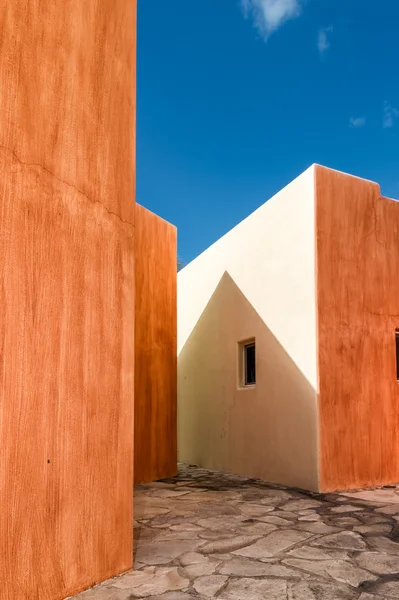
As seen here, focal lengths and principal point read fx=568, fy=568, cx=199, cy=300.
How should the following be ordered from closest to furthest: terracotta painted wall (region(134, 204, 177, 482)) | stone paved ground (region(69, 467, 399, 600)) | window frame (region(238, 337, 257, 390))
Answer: stone paved ground (region(69, 467, 399, 600)) → terracotta painted wall (region(134, 204, 177, 482)) → window frame (region(238, 337, 257, 390))

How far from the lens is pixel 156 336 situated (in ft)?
27.5

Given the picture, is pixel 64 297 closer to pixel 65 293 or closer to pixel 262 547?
pixel 65 293

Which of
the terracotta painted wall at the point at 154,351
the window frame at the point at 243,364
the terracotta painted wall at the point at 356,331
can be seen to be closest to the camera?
the terracotta painted wall at the point at 356,331

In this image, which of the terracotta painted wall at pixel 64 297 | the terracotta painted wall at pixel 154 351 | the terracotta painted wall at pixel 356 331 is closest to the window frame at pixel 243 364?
the terracotta painted wall at pixel 154 351

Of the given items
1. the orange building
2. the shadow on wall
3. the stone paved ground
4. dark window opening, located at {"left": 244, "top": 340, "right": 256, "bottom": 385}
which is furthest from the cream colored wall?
the orange building

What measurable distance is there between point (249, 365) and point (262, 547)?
15.4 feet

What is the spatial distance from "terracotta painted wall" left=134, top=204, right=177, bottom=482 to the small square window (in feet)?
3.62

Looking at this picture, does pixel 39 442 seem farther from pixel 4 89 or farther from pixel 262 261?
pixel 262 261

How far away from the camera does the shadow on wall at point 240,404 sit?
284 inches

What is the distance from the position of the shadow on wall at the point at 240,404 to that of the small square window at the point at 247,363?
0.10m

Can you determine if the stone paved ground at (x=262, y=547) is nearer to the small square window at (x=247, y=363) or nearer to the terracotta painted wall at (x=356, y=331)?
the terracotta painted wall at (x=356, y=331)

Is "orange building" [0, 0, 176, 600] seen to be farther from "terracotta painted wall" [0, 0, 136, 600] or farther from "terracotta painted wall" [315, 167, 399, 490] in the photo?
"terracotta painted wall" [315, 167, 399, 490]

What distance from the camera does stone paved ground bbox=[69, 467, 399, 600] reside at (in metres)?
3.35

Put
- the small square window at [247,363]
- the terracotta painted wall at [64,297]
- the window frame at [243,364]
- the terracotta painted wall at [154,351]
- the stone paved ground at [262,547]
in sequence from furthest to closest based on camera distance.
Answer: the window frame at [243,364] < the small square window at [247,363] < the terracotta painted wall at [154,351] < the stone paved ground at [262,547] < the terracotta painted wall at [64,297]
